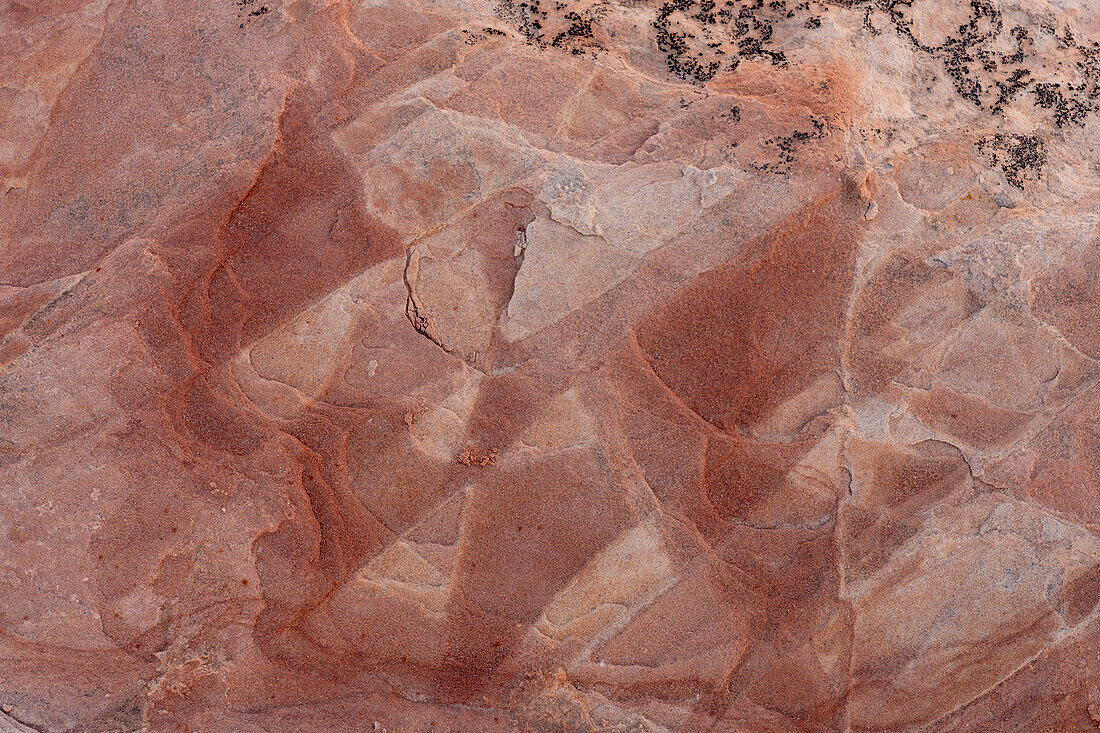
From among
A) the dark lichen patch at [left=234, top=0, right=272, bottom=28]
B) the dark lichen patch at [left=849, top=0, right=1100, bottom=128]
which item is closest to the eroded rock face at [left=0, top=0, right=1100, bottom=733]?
the dark lichen patch at [left=849, top=0, right=1100, bottom=128]

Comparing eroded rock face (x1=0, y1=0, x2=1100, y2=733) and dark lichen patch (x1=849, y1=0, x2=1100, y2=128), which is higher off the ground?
dark lichen patch (x1=849, y1=0, x2=1100, y2=128)

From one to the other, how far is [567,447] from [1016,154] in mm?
5554

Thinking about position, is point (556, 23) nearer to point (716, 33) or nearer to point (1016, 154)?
point (716, 33)

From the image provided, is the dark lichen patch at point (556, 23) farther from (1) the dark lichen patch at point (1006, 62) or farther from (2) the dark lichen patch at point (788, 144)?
(1) the dark lichen patch at point (1006, 62)

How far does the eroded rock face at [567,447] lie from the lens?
663cm

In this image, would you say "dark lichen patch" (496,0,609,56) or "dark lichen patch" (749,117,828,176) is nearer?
"dark lichen patch" (749,117,828,176)

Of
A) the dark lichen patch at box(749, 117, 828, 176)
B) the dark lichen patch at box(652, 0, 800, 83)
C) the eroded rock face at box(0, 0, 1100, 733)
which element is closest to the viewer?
the eroded rock face at box(0, 0, 1100, 733)

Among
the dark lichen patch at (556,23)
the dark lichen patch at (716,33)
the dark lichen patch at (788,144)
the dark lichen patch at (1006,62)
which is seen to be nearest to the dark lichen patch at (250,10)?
the dark lichen patch at (556,23)

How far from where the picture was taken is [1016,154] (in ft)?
25.1

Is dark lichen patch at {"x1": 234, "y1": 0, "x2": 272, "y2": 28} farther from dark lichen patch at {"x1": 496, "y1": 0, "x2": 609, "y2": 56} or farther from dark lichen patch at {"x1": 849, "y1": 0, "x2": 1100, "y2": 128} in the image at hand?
dark lichen patch at {"x1": 849, "y1": 0, "x2": 1100, "y2": 128}

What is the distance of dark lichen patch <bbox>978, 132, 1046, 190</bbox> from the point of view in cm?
751

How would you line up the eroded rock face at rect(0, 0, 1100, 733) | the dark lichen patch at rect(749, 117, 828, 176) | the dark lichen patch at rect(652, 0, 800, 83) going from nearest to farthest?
1. the eroded rock face at rect(0, 0, 1100, 733)
2. the dark lichen patch at rect(749, 117, 828, 176)
3. the dark lichen patch at rect(652, 0, 800, 83)

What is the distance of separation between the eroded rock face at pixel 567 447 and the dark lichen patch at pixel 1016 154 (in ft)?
0.57

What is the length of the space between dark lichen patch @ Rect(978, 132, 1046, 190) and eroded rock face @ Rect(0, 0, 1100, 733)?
17 centimetres
